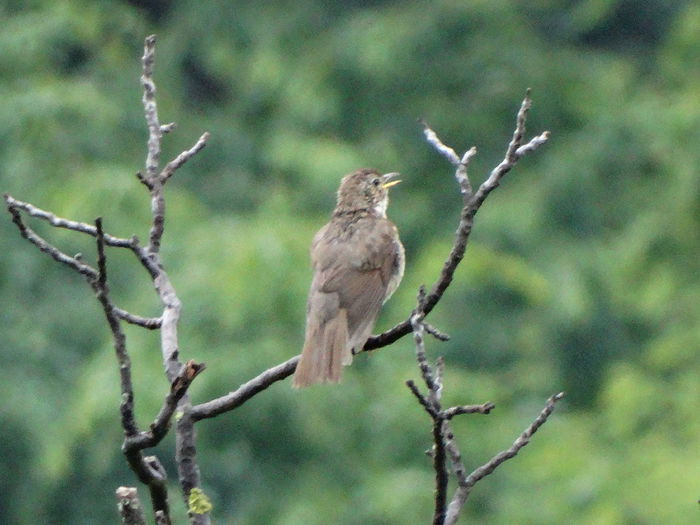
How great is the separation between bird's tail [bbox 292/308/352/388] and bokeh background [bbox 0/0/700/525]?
332 centimetres

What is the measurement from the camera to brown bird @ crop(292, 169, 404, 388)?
505cm

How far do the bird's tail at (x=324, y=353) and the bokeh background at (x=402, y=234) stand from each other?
3324mm

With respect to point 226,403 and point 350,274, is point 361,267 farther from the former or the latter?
point 226,403

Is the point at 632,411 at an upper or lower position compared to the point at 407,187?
lower

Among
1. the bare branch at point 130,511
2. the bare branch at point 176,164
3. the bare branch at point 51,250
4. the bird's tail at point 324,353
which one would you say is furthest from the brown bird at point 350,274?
the bare branch at point 130,511

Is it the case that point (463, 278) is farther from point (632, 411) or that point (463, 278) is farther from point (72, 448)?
point (72, 448)

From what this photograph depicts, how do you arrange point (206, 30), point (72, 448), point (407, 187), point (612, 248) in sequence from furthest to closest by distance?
point (206, 30) < point (407, 187) < point (612, 248) < point (72, 448)

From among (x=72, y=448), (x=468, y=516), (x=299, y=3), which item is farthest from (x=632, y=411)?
(x=299, y=3)

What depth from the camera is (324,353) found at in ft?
16.3

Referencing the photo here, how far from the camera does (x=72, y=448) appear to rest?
1257 centimetres

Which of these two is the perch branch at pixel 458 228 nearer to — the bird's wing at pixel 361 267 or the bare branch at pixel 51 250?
the bare branch at pixel 51 250

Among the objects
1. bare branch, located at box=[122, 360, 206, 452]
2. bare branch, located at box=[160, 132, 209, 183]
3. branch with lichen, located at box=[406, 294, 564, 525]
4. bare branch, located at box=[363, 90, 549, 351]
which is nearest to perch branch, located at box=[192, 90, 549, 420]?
bare branch, located at box=[363, 90, 549, 351]

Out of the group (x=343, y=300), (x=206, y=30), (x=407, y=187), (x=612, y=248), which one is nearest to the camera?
(x=343, y=300)

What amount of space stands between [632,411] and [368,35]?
19.2ft
